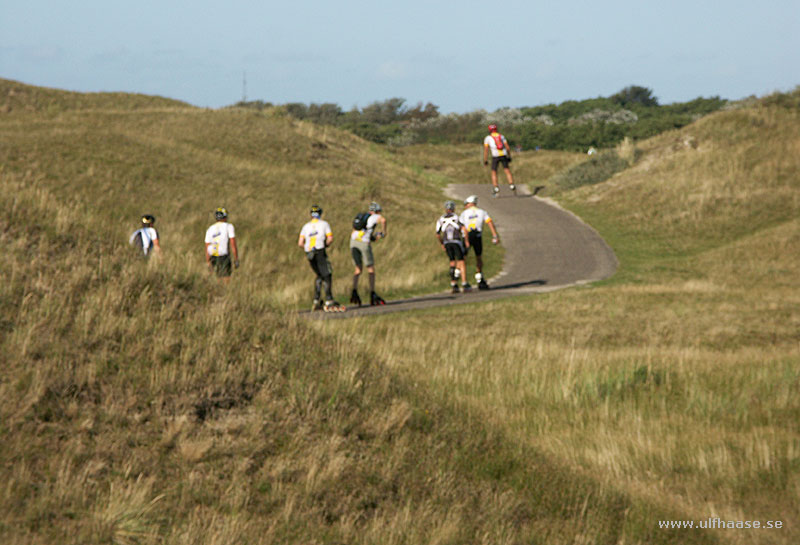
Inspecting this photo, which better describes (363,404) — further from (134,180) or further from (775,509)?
(134,180)

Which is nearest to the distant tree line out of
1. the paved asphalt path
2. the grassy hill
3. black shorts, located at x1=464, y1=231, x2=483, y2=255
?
the paved asphalt path

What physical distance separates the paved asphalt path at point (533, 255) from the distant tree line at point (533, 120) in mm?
26472

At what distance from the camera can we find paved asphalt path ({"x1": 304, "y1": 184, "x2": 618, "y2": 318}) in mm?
18812

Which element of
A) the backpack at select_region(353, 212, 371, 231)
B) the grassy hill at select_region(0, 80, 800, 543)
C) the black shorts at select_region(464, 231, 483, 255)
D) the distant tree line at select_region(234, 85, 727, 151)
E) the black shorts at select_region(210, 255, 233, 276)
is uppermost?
the distant tree line at select_region(234, 85, 727, 151)

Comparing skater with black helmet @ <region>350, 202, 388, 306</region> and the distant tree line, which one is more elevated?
the distant tree line

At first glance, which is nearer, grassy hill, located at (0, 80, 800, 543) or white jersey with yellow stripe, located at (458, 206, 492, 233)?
grassy hill, located at (0, 80, 800, 543)

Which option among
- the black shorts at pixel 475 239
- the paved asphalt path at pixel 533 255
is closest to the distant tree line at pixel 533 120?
the paved asphalt path at pixel 533 255

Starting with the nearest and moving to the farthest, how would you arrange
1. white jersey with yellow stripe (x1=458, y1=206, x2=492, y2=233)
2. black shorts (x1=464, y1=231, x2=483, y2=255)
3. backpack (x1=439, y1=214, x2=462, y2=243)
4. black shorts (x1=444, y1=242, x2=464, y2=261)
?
backpack (x1=439, y1=214, x2=462, y2=243) < black shorts (x1=444, y1=242, x2=464, y2=261) < white jersey with yellow stripe (x1=458, y1=206, x2=492, y2=233) < black shorts (x1=464, y1=231, x2=483, y2=255)

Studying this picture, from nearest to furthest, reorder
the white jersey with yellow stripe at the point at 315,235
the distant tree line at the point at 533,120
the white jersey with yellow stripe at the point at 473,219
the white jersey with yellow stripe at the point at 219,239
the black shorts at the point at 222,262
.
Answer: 1. the black shorts at the point at 222,262
2. the white jersey with yellow stripe at the point at 219,239
3. the white jersey with yellow stripe at the point at 315,235
4. the white jersey with yellow stripe at the point at 473,219
5. the distant tree line at the point at 533,120

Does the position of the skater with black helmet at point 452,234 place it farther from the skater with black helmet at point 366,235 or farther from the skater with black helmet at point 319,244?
the skater with black helmet at point 319,244

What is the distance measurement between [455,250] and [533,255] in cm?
759

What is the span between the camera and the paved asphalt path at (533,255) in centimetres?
1881

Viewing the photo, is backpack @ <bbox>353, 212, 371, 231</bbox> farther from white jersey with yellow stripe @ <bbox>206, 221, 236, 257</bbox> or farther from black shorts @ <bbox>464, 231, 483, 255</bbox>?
black shorts @ <bbox>464, 231, 483, 255</bbox>

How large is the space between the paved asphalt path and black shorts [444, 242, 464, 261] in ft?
3.16
